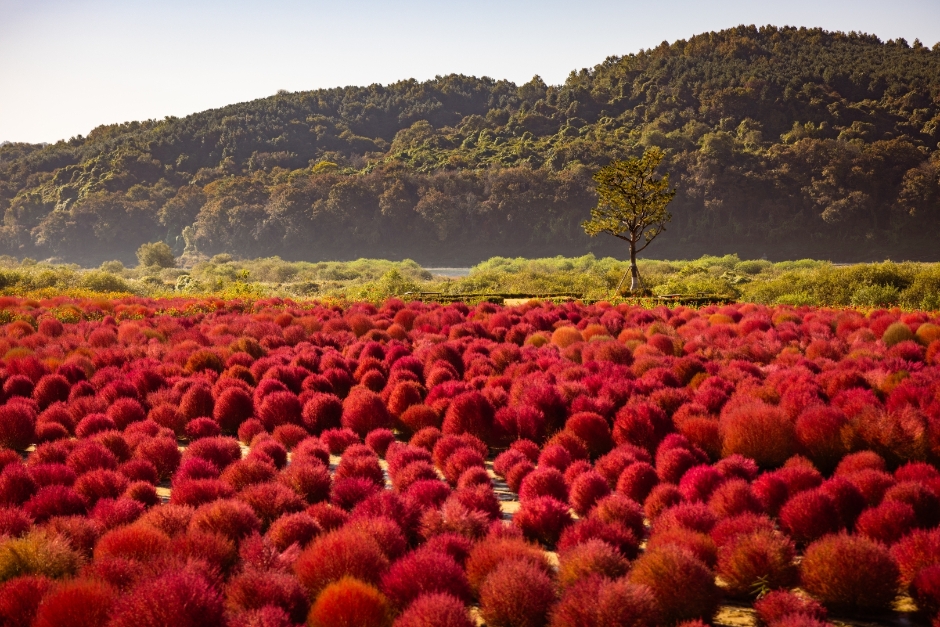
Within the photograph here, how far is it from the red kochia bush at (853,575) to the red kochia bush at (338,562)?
7.54 feet

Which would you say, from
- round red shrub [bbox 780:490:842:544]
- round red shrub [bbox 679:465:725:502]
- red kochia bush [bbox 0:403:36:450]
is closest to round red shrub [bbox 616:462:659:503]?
round red shrub [bbox 679:465:725:502]

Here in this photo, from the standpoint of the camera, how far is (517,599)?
160 inches

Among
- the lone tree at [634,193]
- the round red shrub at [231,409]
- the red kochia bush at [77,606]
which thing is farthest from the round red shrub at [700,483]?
the lone tree at [634,193]

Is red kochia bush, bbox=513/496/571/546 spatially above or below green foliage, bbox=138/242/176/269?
below

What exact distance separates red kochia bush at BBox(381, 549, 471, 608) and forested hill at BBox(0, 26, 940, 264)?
9417 centimetres

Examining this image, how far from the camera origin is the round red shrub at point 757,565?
4602 millimetres

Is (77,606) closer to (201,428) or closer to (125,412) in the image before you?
(201,428)

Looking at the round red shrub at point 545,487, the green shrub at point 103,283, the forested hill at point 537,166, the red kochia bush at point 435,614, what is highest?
the forested hill at point 537,166

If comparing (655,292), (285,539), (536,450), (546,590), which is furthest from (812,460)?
(655,292)

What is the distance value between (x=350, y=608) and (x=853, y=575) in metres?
2.63

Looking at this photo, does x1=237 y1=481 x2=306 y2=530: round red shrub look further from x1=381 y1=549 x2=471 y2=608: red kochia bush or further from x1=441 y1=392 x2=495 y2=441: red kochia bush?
x1=441 y1=392 x2=495 y2=441: red kochia bush

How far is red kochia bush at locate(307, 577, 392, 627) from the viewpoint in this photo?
3752 millimetres

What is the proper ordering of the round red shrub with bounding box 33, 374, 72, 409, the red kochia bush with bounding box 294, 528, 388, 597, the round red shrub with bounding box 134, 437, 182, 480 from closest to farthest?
the red kochia bush with bounding box 294, 528, 388, 597 → the round red shrub with bounding box 134, 437, 182, 480 → the round red shrub with bounding box 33, 374, 72, 409

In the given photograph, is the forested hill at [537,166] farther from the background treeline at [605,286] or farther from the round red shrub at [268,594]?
the round red shrub at [268,594]
